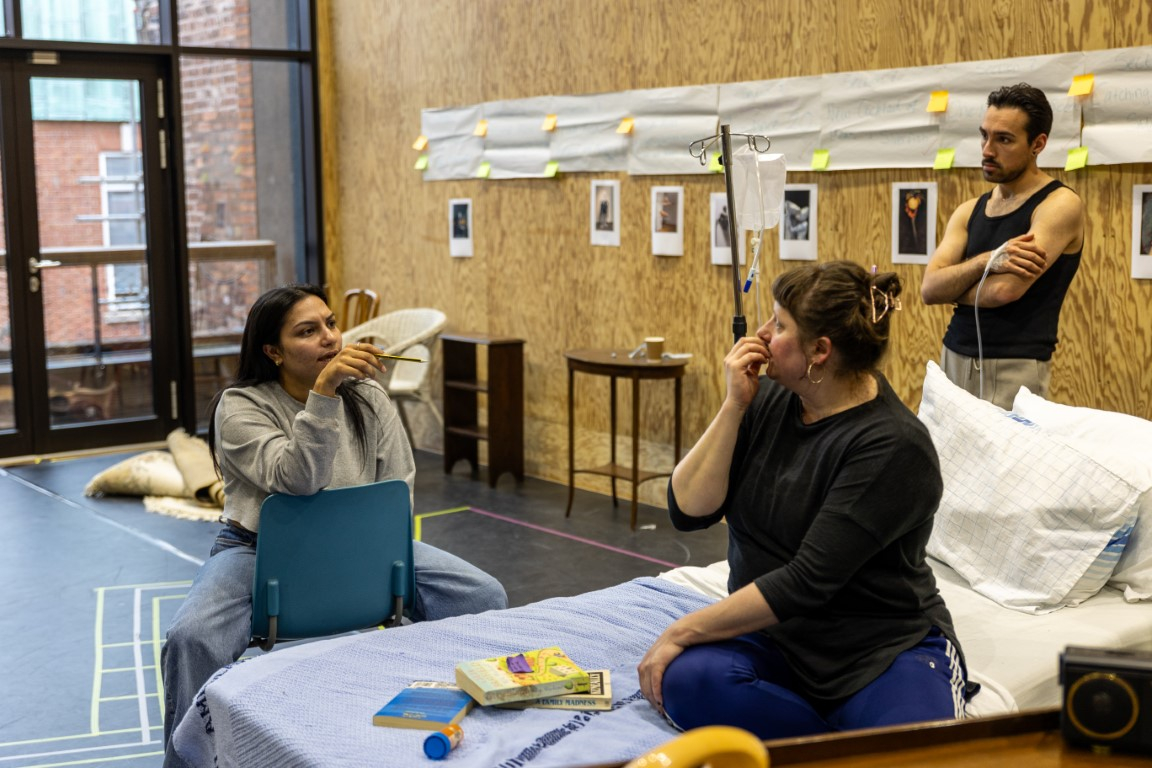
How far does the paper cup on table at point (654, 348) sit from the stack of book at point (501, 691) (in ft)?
9.78

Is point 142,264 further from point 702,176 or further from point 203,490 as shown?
point 702,176

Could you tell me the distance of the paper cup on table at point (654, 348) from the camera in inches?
207

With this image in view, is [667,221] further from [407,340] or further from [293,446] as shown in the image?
[293,446]

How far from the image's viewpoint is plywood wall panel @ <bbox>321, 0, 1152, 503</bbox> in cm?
409

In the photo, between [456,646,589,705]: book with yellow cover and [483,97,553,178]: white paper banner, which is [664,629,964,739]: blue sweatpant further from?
[483,97,553,178]: white paper banner

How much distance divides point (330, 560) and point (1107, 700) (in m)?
1.69

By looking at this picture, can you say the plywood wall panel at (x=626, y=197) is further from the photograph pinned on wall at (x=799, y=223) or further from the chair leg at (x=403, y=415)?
the chair leg at (x=403, y=415)

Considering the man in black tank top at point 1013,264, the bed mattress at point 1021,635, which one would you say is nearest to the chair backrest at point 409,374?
the man in black tank top at point 1013,264

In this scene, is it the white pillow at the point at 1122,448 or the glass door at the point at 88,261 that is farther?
the glass door at the point at 88,261

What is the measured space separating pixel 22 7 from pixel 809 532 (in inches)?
239

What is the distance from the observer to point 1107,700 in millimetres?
1413

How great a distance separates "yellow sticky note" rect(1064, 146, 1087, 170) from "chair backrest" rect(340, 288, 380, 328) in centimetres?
387

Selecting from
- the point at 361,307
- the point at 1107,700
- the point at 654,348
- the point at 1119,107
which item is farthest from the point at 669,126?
the point at 1107,700

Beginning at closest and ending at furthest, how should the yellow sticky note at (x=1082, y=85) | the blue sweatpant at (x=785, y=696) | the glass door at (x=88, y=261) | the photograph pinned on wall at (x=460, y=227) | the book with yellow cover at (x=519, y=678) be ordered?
the blue sweatpant at (x=785, y=696)
the book with yellow cover at (x=519, y=678)
the yellow sticky note at (x=1082, y=85)
the photograph pinned on wall at (x=460, y=227)
the glass door at (x=88, y=261)
